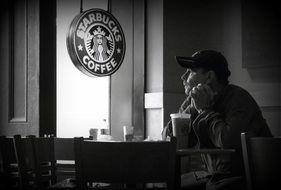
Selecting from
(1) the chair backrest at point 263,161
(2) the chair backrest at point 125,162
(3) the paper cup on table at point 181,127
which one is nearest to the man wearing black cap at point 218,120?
(3) the paper cup on table at point 181,127

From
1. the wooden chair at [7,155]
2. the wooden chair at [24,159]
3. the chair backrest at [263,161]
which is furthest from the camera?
the wooden chair at [7,155]

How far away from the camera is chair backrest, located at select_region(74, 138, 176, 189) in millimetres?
1577

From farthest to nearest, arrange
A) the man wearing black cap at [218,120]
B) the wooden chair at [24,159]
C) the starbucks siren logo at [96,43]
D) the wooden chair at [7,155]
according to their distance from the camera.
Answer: the starbucks siren logo at [96,43], the wooden chair at [7,155], the wooden chair at [24,159], the man wearing black cap at [218,120]

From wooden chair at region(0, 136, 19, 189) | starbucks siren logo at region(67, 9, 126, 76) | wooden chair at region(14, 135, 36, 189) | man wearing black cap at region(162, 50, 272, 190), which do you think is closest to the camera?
man wearing black cap at region(162, 50, 272, 190)

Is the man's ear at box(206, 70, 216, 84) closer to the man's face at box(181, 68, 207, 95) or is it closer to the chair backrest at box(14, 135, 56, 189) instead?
the man's face at box(181, 68, 207, 95)

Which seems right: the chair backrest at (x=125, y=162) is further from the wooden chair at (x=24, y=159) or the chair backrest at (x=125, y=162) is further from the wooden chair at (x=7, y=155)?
the wooden chair at (x=7, y=155)

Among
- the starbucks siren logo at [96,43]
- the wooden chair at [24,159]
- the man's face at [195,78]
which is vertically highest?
the starbucks siren logo at [96,43]

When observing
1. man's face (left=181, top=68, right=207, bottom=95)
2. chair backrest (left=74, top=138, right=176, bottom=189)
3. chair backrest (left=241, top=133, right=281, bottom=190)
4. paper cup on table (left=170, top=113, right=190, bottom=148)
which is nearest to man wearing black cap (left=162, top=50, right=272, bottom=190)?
man's face (left=181, top=68, right=207, bottom=95)

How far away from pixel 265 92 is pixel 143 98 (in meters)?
1.31

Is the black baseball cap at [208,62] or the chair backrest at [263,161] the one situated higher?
the black baseball cap at [208,62]

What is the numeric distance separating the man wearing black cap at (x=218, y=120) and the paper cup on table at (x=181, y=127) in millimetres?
115

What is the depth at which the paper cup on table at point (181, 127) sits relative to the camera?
2.32 metres

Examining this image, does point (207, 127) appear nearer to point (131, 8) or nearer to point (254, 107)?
point (254, 107)

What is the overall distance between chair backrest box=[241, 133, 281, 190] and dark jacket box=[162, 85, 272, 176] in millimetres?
723
